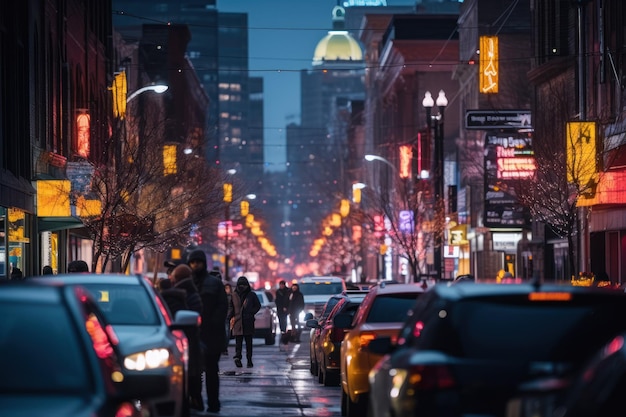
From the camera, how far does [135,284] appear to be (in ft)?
51.2

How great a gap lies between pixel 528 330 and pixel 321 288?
3949 cm

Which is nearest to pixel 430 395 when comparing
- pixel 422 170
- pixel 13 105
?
pixel 13 105

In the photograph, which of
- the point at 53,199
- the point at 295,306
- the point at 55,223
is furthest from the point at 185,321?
the point at 55,223

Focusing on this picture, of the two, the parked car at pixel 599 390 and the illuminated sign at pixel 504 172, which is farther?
the illuminated sign at pixel 504 172

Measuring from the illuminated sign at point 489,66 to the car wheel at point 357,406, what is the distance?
134 feet

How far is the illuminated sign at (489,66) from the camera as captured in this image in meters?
57.1

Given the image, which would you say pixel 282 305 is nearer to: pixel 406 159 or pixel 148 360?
pixel 148 360

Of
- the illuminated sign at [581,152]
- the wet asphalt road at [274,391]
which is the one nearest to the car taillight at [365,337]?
the wet asphalt road at [274,391]

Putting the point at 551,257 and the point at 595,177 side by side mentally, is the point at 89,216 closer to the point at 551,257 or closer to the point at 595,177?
the point at 595,177

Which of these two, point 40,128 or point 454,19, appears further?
point 454,19

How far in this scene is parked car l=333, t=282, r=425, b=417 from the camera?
54.4 ft

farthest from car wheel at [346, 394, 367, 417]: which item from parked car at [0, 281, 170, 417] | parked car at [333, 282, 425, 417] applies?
parked car at [0, 281, 170, 417]

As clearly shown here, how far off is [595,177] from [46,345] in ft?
109

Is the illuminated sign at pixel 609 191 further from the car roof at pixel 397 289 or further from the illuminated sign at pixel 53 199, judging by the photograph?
the car roof at pixel 397 289
